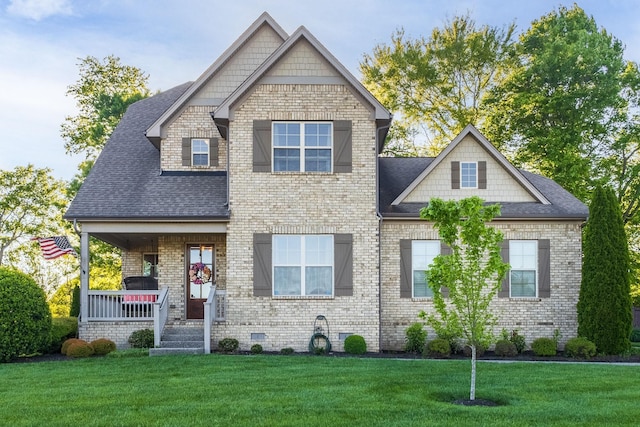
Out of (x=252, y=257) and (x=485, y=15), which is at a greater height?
(x=485, y=15)

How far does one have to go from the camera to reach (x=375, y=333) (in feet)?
58.0

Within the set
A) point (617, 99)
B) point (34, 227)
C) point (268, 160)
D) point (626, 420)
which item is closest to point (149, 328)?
point (268, 160)

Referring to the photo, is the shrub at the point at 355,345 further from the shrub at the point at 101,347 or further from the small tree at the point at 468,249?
the small tree at the point at 468,249

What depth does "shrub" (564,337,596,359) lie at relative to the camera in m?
17.1

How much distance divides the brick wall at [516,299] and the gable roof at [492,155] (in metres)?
0.80

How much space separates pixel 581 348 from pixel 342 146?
24.5 ft

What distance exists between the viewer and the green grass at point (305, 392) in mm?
9445

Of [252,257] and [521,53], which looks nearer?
[252,257]

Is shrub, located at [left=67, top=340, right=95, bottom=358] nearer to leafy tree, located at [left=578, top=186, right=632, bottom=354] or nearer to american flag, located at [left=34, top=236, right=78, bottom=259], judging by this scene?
american flag, located at [left=34, top=236, right=78, bottom=259]

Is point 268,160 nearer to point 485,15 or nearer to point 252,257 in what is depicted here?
point 252,257

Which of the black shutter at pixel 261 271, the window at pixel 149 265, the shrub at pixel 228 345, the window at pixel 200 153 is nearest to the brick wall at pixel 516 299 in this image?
the black shutter at pixel 261 271

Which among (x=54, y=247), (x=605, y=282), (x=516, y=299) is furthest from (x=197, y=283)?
(x=605, y=282)

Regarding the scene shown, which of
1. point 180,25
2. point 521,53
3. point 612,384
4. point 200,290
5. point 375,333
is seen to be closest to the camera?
point 612,384

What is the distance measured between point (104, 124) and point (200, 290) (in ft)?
48.6
